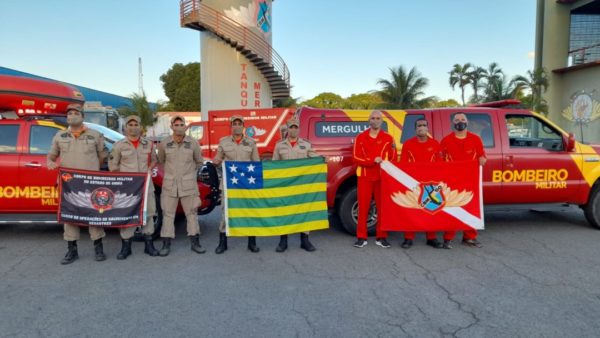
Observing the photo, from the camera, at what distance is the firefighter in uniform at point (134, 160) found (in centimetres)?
494

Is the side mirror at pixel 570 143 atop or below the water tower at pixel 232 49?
below

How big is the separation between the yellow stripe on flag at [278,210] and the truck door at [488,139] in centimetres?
232

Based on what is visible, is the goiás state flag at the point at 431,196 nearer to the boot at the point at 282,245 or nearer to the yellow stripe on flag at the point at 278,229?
the yellow stripe on flag at the point at 278,229

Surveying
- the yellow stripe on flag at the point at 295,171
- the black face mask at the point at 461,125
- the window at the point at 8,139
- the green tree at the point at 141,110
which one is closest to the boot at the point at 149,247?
the yellow stripe on flag at the point at 295,171

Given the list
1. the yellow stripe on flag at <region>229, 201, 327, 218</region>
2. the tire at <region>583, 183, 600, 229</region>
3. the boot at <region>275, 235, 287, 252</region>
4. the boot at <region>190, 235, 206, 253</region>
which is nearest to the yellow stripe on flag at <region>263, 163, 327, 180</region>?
the yellow stripe on flag at <region>229, 201, 327, 218</region>

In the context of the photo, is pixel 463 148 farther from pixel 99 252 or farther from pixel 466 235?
pixel 99 252

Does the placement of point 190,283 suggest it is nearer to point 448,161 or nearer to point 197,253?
point 197,253

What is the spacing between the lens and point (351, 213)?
5.86 meters

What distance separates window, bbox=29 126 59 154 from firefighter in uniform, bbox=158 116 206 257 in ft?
6.39

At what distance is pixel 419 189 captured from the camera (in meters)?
5.35

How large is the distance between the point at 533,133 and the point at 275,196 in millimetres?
4374

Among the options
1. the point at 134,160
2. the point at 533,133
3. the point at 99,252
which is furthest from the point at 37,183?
the point at 533,133

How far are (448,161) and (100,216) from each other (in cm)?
471

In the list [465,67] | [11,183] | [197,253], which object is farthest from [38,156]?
[465,67]
